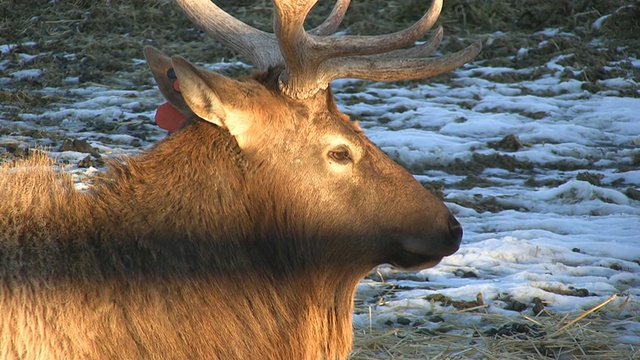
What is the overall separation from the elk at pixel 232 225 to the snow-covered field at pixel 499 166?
4.33 ft

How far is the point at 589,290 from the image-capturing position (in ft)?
16.6

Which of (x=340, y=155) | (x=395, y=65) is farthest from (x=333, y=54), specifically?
(x=340, y=155)

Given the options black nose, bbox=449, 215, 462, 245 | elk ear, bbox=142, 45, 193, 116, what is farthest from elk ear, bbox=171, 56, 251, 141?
black nose, bbox=449, 215, 462, 245

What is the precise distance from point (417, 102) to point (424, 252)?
5881mm

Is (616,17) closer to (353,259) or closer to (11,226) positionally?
(353,259)

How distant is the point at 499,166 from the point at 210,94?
16.1 feet

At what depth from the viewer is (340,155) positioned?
3.45m

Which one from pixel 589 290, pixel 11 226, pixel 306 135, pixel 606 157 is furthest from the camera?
pixel 606 157

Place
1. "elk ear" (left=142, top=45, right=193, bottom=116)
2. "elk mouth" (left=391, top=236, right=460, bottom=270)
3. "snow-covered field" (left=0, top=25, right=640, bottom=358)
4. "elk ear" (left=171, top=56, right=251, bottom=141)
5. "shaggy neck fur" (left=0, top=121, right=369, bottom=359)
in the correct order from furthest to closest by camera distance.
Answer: "snow-covered field" (left=0, top=25, right=640, bottom=358) → "elk ear" (left=142, top=45, right=193, bottom=116) → "elk mouth" (left=391, top=236, right=460, bottom=270) → "elk ear" (left=171, top=56, right=251, bottom=141) → "shaggy neck fur" (left=0, top=121, right=369, bottom=359)

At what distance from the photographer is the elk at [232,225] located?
9.42ft

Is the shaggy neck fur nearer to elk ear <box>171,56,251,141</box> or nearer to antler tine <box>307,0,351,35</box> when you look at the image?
elk ear <box>171,56,251,141</box>

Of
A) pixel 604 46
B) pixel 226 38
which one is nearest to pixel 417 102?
pixel 604 46

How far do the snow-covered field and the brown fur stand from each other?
4.32 feet

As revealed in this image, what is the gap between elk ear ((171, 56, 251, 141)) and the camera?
9.95 feet
